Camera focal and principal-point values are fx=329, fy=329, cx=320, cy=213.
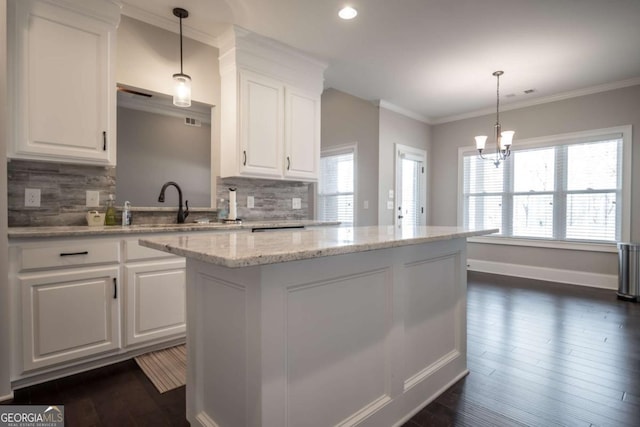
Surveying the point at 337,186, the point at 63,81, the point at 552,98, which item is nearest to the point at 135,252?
the point at 63,81

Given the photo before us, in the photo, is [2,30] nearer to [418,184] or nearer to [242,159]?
[242,159]

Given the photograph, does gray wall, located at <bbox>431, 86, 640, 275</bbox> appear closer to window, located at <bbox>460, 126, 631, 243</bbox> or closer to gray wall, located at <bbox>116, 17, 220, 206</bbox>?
window, located at <bbox>460, 126, 631, 243</bbox>

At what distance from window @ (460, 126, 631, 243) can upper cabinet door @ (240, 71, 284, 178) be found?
12.1ft

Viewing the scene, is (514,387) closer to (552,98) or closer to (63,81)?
(63,81)

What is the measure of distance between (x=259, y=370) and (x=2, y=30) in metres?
2.23

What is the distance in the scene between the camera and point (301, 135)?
3.60m

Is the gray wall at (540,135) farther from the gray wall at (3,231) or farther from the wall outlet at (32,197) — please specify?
the gray wall at (3,231)

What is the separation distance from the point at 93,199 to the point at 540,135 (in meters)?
5.60

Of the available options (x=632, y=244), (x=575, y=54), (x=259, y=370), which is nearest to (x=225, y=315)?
(x=259, y=370)

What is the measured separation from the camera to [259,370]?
1103mm

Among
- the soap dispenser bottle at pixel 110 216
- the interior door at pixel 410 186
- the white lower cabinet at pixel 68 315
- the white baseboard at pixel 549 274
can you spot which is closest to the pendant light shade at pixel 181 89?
the soap dispenser bottle at pixel 110 216

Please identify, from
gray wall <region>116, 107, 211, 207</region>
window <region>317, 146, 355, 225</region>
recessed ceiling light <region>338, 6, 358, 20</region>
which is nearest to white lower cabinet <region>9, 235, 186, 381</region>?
gray wall <region>116, 107, 211, 207</region>

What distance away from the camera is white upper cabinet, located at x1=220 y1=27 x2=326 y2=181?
312cm

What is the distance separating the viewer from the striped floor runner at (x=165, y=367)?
→ 6.61 ft
